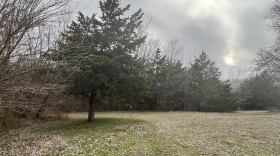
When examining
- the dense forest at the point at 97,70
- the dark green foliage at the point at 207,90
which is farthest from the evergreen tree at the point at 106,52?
the dark green foliage at the point at 207,90

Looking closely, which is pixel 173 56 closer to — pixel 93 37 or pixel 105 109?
pixel 105 109

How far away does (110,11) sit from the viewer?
48.2 feet

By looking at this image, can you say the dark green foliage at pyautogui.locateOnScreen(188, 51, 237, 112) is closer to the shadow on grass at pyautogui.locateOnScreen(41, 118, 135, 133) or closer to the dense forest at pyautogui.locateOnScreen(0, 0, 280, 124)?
the dense forest at pyautogui.locateOnScreen(0, 0, 280, 124)

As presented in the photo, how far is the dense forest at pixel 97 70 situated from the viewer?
510 cm

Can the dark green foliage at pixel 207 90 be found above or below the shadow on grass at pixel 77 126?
above

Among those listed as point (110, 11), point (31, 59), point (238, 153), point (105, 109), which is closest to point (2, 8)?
point (31, 59)

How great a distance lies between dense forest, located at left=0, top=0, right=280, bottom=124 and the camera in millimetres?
5102

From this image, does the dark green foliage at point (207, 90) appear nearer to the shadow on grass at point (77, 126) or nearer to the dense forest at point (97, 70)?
the dense forest at point (97, 70)

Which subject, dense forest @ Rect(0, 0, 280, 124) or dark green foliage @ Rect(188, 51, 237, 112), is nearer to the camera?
dense forest @ Rect(0, 0, 280, 124)

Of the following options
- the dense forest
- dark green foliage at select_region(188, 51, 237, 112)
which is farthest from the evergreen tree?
dark green foliage at select_region(188, 51, 237, 112)

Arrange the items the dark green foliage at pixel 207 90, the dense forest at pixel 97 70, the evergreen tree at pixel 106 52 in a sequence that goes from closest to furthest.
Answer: the dense forest at pixel 97 70 → the evergreen tree at pixel 106 52 → the dark green foliage at pixel 207 90

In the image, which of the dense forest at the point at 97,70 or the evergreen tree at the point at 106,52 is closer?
the dense forest at the point at 97,70

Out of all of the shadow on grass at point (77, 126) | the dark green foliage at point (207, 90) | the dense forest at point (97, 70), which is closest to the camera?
the dense forest at point (97, 70)

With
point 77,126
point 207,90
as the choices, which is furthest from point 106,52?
point 207,90
